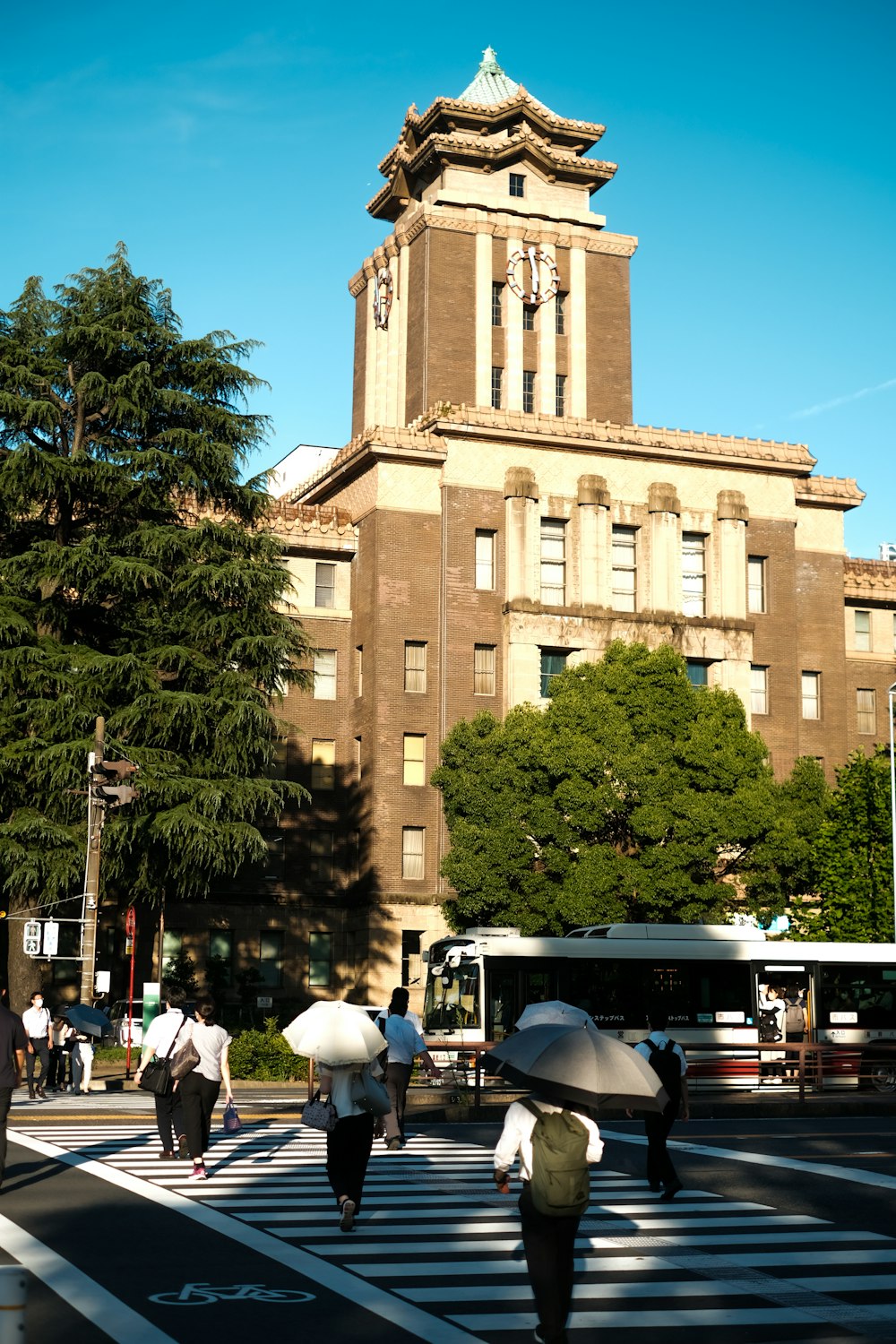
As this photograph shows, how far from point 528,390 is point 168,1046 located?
6056 cm

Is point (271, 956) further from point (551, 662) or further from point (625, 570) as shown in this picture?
point (625, 570)

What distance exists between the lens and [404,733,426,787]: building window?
197 ft

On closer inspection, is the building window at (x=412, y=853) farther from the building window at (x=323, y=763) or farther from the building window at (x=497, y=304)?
the building window at (x=497, y=304)

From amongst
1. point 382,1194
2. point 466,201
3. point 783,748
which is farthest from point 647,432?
point 382,1194

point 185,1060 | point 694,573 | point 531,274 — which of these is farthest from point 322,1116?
point 531,274

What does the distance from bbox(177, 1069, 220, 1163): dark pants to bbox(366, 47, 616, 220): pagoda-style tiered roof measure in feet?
215

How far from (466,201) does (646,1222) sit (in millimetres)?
67160

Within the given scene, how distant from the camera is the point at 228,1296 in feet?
35.4

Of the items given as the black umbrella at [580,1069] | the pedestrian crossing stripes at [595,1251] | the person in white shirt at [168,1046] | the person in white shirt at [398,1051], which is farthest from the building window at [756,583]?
the black umbrella at [580,1069]

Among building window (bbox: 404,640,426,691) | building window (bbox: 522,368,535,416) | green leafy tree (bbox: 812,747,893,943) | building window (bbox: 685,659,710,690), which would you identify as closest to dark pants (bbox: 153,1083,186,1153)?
green leafy tree (bbox: 812,747,893,943)

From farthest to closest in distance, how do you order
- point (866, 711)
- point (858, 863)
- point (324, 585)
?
point (866, 711)
point (324, 585)
point (858, 863)

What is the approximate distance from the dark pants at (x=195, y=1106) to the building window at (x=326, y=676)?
45.4 meters

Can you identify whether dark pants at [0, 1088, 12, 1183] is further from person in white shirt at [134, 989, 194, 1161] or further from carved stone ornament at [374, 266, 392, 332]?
carved stone ornament at [374, 266, 392, 332]

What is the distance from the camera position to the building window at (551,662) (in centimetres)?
6106
